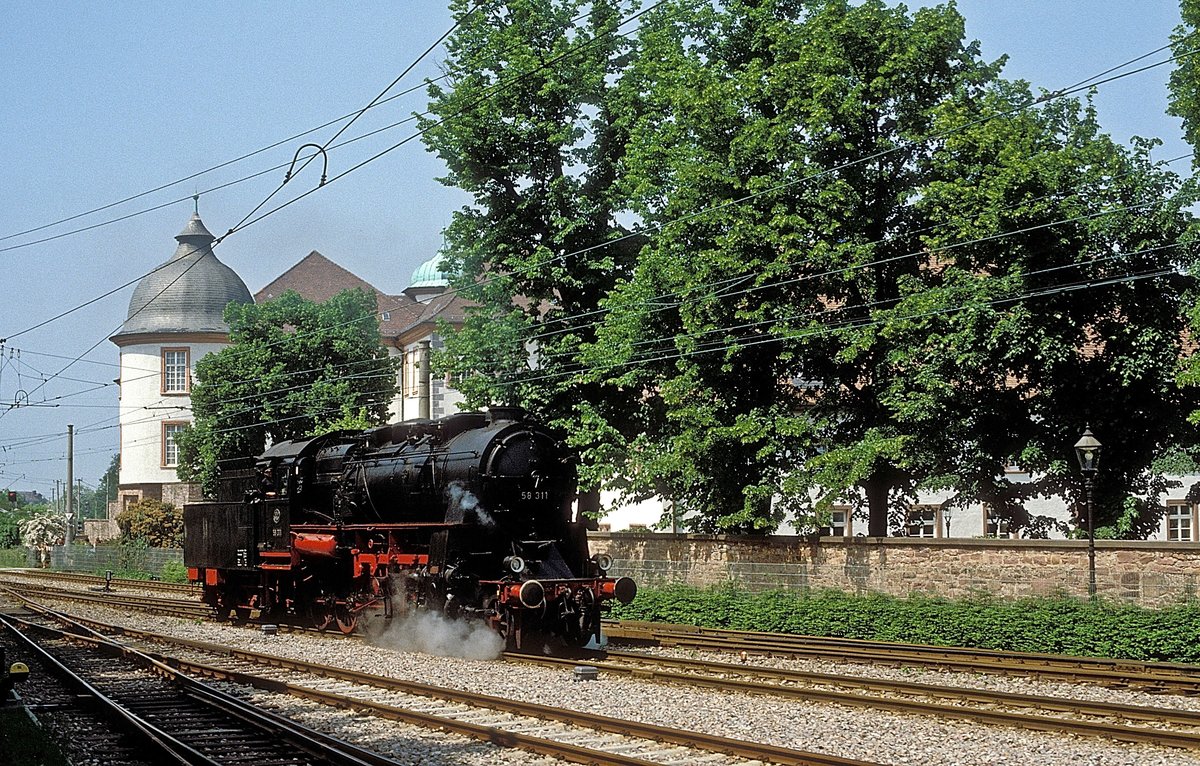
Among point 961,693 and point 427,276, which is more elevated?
point 427,276

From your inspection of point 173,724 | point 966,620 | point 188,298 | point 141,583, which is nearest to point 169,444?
point 188,298

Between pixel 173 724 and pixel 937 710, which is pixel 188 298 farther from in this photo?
pixel 937 710

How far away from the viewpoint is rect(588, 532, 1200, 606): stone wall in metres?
21.5

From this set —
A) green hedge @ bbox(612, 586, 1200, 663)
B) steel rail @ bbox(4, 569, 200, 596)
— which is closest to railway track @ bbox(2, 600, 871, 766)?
green hedge @ bbox(612, 586, 1200, 663)

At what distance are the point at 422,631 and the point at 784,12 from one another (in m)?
17.9

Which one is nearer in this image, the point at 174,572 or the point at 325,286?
the point at 174,572

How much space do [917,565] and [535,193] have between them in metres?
14.1

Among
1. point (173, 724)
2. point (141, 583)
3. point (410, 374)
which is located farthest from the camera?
point (410, 374)

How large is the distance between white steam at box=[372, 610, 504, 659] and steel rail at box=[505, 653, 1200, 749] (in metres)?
3.10

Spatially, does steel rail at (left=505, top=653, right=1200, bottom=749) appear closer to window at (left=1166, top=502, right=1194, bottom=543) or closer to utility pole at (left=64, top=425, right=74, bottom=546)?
window at (left=1166, top=502, right=1194, bottom=543)

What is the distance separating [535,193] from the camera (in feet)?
107

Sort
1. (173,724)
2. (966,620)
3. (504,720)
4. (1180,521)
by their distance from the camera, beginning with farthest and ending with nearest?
(1180,521)
(966,620)
(173,724)
(504,720)

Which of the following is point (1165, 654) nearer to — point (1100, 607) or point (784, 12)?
point (1100, 607)

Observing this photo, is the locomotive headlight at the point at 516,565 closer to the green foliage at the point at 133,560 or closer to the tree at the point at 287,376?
the tree at the point at 287,376
